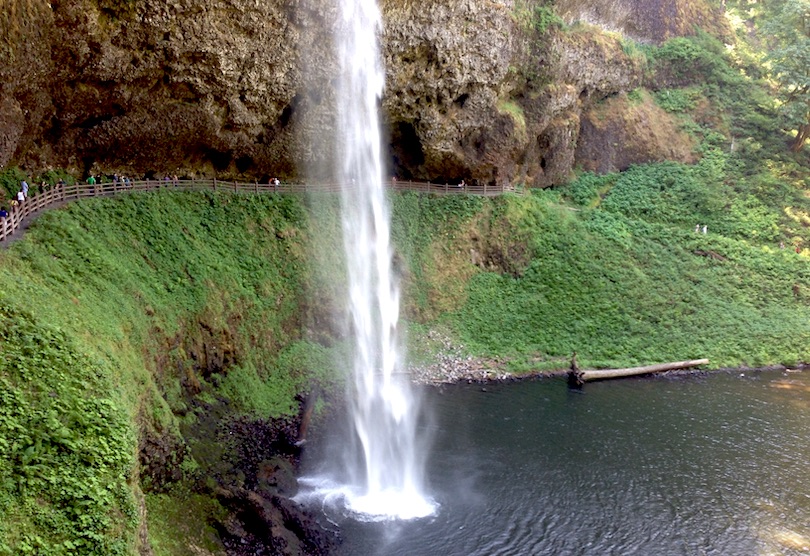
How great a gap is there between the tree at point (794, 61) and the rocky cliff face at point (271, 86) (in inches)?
451

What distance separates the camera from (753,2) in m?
55.7

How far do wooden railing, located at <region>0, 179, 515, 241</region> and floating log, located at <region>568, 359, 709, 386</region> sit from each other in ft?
44.2

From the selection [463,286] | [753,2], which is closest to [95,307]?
[463,286]

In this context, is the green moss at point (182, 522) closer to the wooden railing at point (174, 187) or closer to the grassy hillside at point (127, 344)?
the grassy hillside at point (127, 344)

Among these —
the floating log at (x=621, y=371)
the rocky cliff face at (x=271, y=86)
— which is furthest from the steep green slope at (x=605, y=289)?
the rocky cliff face at (x=271, y=86)

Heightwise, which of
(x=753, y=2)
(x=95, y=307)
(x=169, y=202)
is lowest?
(x=95, y=307)

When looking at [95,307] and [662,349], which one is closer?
[95,307]

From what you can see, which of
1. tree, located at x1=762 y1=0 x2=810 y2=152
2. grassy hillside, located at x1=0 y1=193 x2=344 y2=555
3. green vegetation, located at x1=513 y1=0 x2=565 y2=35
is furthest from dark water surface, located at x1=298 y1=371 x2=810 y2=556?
tree, located at x1=762 y1=0 x2=810 y2=152

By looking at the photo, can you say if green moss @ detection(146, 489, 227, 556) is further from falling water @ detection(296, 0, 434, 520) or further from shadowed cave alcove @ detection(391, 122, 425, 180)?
shadowed cave alcove @ detection(391, 122, 425, 180)

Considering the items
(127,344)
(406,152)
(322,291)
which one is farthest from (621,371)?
(127,344)

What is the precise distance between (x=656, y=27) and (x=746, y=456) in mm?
38673

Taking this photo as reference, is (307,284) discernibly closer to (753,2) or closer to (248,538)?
(248,538)

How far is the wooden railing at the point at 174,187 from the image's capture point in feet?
63.6

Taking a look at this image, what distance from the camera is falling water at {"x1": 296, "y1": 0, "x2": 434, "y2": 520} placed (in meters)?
19.7
